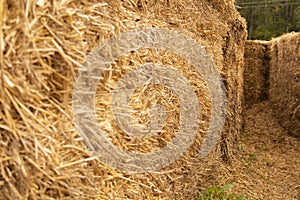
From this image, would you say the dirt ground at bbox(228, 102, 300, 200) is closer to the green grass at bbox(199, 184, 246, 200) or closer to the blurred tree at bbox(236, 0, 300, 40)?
the green grass at bbox(199, 184, 246, 200)

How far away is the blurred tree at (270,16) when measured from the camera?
20.5 metres

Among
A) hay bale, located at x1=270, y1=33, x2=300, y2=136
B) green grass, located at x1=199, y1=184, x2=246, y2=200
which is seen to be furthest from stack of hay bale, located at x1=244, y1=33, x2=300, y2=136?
green grass, located at x1=199, y1=184, x2=246, y2=200

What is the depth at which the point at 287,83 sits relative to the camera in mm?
7156

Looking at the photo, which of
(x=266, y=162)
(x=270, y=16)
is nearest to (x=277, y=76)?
(x=266, y=162)

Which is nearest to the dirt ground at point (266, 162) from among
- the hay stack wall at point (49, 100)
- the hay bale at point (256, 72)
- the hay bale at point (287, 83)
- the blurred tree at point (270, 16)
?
the hay bale at point (287, 83)

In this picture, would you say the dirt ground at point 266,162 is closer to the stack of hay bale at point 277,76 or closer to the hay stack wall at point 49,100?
the stack of hay bale at point 277,76

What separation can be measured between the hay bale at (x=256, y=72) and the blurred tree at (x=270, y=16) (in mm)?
12160

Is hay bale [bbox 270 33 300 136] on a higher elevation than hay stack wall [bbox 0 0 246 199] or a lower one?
lower

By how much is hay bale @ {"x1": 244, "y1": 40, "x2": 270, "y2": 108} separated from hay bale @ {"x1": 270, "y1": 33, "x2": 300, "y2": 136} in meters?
0.48

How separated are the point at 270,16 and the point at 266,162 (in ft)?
58.1

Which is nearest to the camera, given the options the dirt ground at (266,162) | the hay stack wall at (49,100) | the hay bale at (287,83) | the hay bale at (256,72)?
the hay stack wall at (49,100)

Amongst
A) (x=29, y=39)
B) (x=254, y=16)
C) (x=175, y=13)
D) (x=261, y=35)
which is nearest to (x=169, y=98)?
(x=175, y=13)

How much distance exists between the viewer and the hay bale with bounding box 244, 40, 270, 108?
8609 mm

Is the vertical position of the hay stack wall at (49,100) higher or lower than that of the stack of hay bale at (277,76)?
higher
